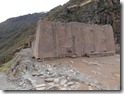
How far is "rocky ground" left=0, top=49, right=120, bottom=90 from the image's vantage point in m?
4.91

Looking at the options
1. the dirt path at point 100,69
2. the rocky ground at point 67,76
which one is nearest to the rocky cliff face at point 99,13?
the dirt path at point 100,69

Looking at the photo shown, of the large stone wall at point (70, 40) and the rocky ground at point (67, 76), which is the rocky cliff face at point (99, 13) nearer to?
the large stone wall at point (70, 40)

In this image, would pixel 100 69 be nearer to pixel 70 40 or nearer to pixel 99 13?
pixel 70 40

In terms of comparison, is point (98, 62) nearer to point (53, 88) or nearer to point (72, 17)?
point (53, 88)

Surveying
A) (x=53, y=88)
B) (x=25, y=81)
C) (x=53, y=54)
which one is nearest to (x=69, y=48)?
(x=53, y=54)

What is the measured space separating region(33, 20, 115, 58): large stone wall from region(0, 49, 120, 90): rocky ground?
1.03 feet

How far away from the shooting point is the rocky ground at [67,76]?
4.91 meters

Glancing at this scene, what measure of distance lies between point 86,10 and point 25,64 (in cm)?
1439

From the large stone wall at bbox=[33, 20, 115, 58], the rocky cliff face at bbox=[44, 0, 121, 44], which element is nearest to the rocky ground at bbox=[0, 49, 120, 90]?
the large stone wall at bbox=[33, 20, 115, 58]

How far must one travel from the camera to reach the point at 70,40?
25.7 ft

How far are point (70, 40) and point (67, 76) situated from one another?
239 cm

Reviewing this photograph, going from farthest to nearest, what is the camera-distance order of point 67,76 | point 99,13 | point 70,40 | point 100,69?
point 99,13 < point 70,40 < point 100,69 < point 67,76

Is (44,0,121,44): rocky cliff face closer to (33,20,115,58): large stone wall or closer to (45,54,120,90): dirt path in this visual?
(33,20,115,58): large stone wall

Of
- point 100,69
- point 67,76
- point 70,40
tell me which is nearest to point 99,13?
point 70,40
